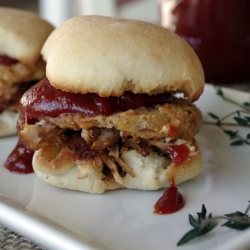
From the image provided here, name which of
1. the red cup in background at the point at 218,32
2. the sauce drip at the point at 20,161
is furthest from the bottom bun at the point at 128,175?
the red cup in background at the point at 218,32

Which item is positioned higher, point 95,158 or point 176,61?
point 176,61

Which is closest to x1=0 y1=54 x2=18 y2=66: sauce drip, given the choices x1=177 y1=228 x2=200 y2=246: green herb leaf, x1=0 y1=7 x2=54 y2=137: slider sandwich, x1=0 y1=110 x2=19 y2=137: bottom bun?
x1=0 y1=7 x2=54 y2=137: slider sandwich

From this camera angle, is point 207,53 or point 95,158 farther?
point 207,53

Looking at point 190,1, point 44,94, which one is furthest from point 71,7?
point 44,94

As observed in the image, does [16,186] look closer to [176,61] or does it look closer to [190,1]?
[176,61]

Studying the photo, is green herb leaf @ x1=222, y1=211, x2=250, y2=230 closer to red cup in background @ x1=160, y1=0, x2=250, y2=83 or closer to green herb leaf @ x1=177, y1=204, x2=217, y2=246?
green herb leaf @ x1=177, y1=204, x2=217, y2=246
